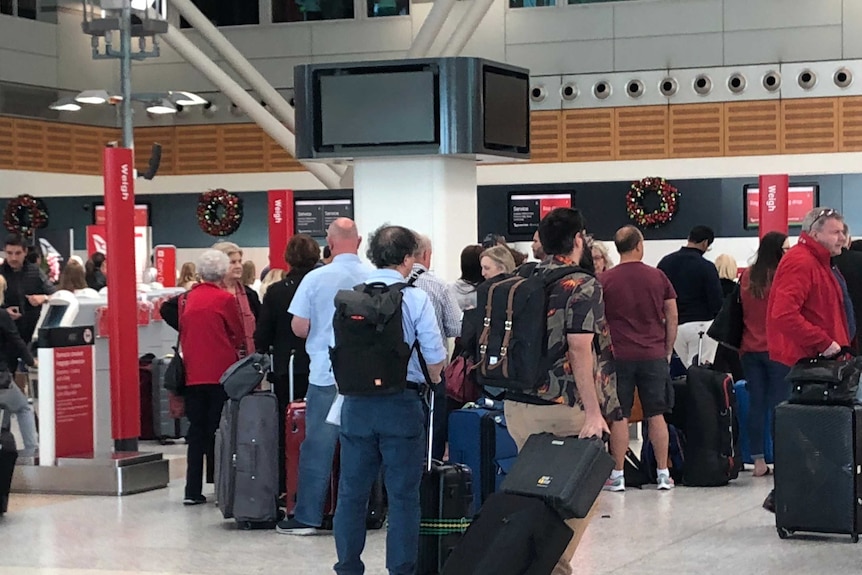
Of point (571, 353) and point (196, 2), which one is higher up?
point (196, 2)

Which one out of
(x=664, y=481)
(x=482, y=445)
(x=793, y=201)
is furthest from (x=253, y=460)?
(x=793, y=201)

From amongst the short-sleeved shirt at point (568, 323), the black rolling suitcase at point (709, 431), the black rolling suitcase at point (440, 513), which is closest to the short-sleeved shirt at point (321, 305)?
the black rolling suitcase at point (440, 513)

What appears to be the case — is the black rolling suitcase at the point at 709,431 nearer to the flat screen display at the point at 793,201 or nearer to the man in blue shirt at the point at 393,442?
the man in blue shirt at the point at 393,442

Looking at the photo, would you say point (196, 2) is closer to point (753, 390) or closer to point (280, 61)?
point (280, 61)

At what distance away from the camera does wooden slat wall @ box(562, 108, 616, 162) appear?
18625 mm

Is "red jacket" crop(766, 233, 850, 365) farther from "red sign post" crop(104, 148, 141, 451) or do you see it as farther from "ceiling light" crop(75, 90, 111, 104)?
"ceiling light" crop(75, 90, 111, 104)

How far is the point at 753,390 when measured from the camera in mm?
8273

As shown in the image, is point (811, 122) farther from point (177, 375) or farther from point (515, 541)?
point (515, 541)

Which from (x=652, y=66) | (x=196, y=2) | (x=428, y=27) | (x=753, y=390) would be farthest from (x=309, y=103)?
(x=196, y=2)

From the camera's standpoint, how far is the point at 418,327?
5.20 metres

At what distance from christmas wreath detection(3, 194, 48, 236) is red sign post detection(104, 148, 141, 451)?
395 inches

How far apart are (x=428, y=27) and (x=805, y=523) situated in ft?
36.3

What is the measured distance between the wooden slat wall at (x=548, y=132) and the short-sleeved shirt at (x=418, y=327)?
1374 cm

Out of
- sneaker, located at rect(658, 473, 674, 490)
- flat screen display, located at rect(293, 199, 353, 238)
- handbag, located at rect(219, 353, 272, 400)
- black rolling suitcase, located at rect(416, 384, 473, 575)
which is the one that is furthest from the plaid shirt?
flat screen display, located at rect(293, 199, 353, 238)
